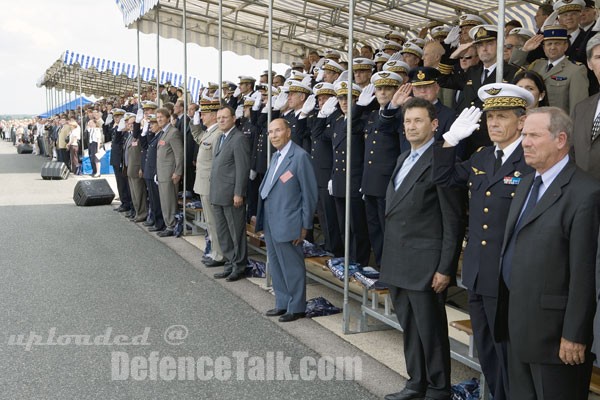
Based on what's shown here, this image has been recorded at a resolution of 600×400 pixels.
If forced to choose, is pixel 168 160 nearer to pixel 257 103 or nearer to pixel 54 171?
pixel 257 103

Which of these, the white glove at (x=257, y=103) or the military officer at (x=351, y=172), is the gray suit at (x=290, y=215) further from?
the white glove at (x=257, y=103)

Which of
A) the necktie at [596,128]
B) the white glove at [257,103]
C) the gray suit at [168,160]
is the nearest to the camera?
the necktie at [596,128]

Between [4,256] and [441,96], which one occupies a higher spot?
[441,96]

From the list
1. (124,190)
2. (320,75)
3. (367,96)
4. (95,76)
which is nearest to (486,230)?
(367,96)

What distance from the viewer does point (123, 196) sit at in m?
12.4

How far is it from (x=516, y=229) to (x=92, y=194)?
456 inches

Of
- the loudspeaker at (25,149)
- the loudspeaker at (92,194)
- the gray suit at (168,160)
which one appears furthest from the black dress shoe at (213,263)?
the loudspeaker at (25,149)

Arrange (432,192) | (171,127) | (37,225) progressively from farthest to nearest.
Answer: (37,225), (171,127), (432,192)

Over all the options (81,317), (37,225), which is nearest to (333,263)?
(81,317)

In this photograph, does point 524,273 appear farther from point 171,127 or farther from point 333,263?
point 171,127

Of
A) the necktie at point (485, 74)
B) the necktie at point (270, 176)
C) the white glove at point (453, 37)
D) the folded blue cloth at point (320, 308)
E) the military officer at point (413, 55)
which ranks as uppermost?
the white glove at point (453, 37)

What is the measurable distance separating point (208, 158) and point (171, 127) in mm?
2106

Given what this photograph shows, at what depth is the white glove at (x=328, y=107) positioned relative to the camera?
614 cm

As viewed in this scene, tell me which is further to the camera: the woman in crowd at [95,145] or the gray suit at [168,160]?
the woman in crowd at [95,145]
